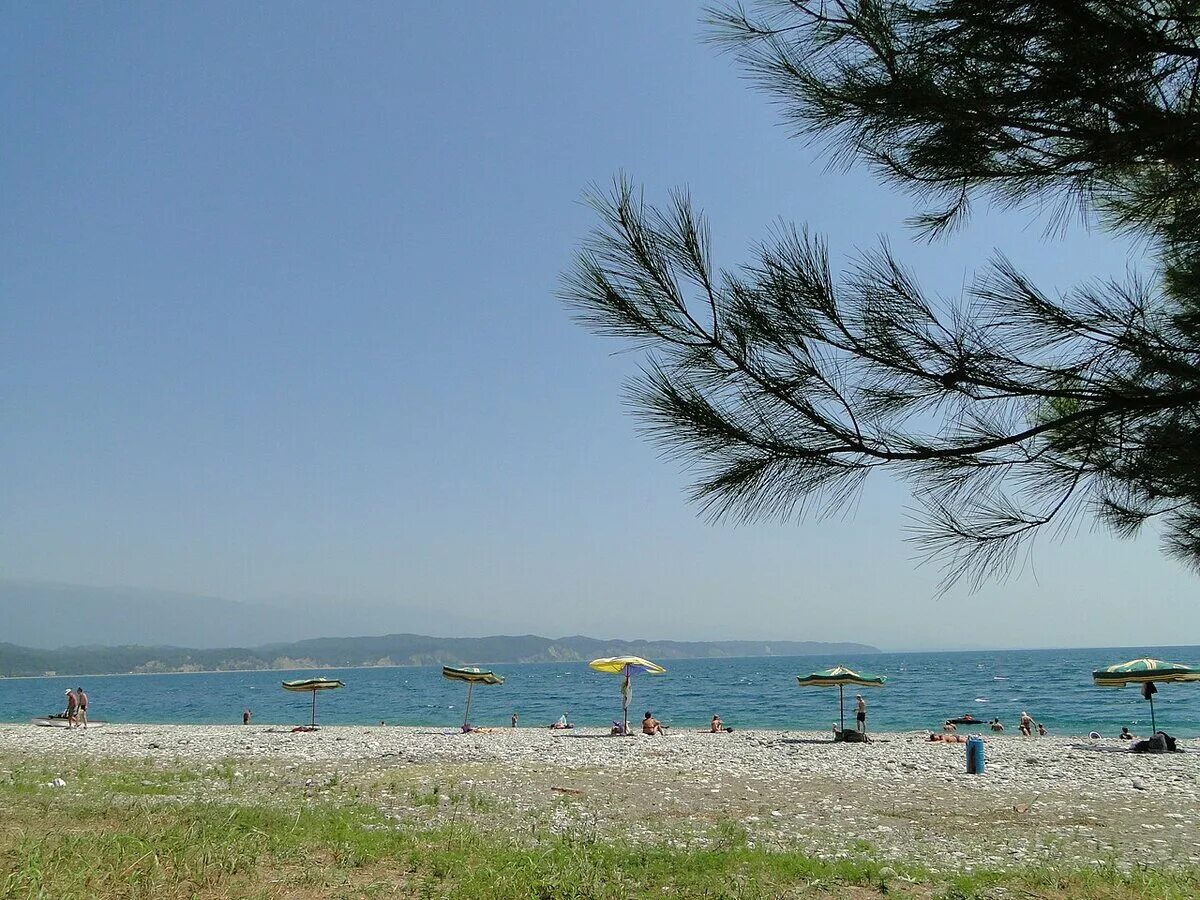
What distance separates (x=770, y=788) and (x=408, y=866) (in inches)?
350

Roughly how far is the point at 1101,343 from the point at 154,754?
23.1 m

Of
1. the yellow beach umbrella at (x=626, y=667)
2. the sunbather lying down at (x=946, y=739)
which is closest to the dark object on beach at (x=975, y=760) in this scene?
the sunbather lying down at (x=946, y=739)

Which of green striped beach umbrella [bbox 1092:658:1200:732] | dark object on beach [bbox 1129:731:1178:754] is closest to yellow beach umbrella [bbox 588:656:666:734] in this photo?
green striped beach umbrella [bbox 1092:658:1200:732]

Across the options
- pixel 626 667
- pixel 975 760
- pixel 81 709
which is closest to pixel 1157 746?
pixel 975 760

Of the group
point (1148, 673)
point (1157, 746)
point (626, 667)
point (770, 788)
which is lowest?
point (1157, 746)

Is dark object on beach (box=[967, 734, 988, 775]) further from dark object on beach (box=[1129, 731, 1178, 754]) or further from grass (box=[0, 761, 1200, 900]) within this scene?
grass (box=[0, 761, 1200, 900])

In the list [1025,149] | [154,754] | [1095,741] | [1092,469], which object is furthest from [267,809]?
[1095,741]

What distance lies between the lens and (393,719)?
5316 centimetres

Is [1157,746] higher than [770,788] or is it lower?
lower

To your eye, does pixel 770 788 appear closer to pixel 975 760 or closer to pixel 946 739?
pixel 975 760

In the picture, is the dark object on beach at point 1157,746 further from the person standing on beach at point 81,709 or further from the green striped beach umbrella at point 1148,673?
the person standing on beach at point 81,709

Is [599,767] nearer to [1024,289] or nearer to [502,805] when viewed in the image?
[502,805]

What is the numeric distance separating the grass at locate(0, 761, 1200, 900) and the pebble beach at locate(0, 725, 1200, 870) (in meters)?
1.04

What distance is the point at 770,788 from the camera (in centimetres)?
1482
